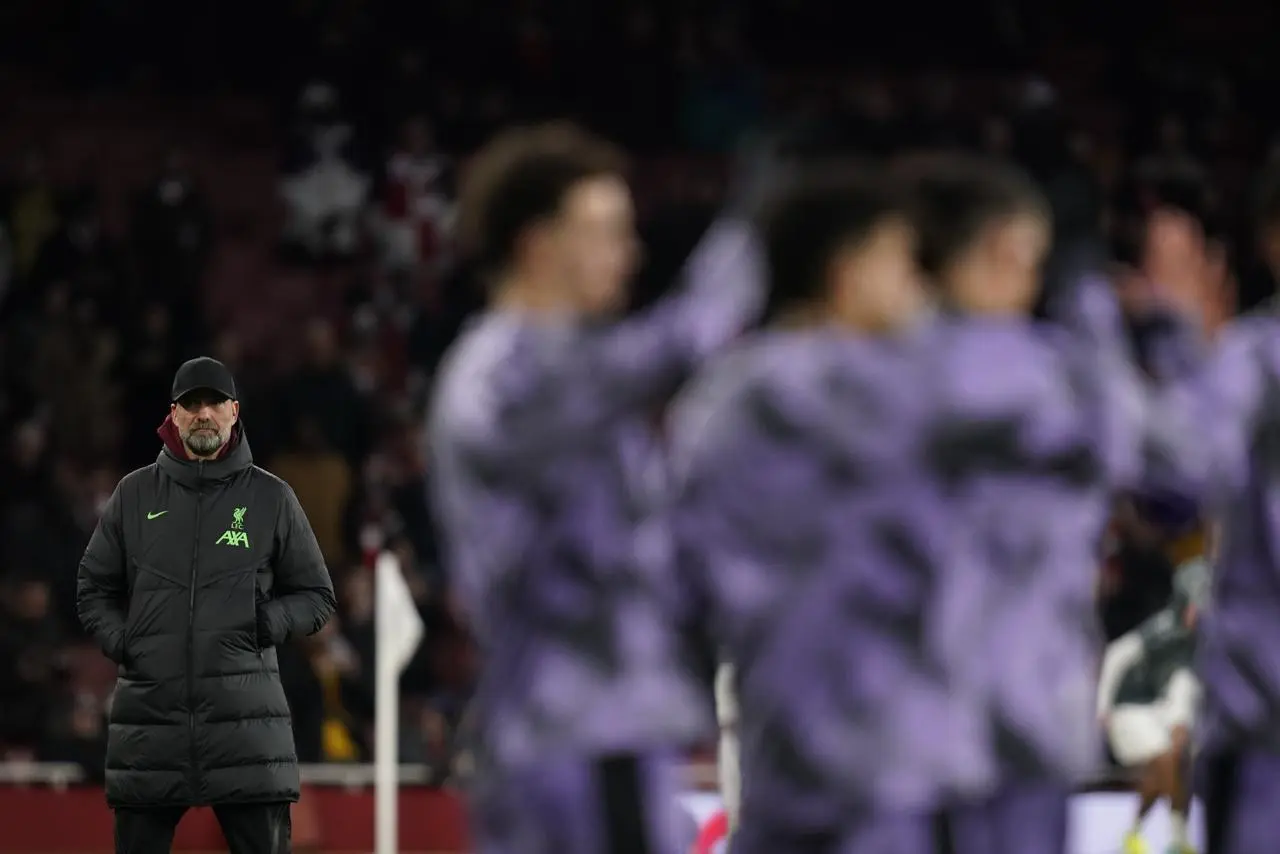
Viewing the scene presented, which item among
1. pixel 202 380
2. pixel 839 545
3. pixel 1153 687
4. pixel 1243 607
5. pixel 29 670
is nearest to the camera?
pixel 839 545

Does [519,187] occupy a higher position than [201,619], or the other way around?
[519,187]

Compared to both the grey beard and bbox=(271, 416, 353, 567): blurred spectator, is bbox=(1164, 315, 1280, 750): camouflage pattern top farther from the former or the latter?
bbox=(271, 416, 353, 567): blurred spectator

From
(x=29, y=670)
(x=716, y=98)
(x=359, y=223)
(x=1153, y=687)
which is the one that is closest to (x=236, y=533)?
(x=1153, y=687)

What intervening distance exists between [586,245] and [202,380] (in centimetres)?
244

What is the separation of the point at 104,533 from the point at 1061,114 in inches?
576

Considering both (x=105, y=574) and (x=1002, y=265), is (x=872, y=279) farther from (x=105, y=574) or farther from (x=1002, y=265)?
(x=105, y=574)

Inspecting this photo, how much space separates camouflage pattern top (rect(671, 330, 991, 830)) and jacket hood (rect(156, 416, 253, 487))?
2.86 m

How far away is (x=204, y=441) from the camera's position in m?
7.32

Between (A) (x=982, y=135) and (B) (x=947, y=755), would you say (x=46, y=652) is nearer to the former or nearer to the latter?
(A) (x=982, y=135)

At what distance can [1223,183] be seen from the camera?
2084cm

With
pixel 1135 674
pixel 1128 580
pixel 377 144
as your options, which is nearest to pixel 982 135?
pixel 377 144

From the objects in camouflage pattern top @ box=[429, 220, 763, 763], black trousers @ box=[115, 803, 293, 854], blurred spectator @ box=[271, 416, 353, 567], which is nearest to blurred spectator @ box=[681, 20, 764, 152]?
blurred spectator @ box=[271, 416, 353, 567]

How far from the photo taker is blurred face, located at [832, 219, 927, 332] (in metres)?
4.77

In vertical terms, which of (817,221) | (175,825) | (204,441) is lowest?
(175,825)
